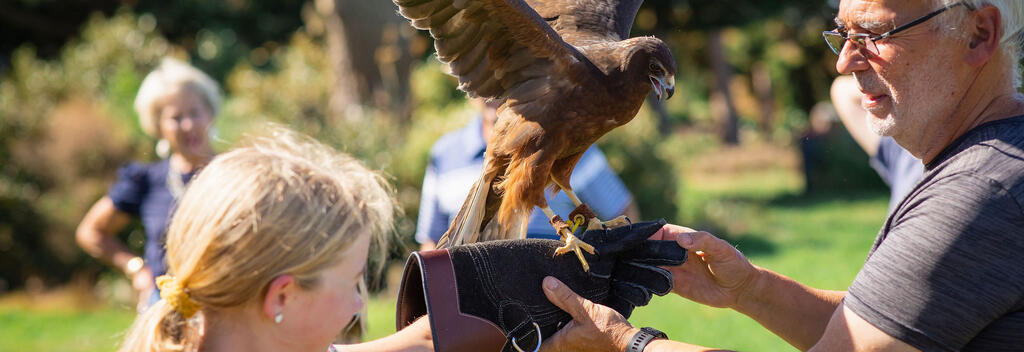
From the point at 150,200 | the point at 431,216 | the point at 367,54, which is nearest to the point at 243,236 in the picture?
the point at 431,216

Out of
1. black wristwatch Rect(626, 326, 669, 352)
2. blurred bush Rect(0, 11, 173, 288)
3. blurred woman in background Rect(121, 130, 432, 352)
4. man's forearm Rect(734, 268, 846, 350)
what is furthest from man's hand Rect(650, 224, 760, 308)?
blurred bush Rect(0, 11, 173, 288)

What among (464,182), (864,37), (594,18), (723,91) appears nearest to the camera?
(864,37)

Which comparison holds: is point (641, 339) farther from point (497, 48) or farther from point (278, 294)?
point (497, 48)

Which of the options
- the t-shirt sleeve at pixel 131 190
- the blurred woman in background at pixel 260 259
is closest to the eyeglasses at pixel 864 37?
the blurred woman in background at pixel 260 259

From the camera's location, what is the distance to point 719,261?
2.53m

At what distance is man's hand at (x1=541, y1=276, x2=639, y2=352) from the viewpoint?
2.16 m

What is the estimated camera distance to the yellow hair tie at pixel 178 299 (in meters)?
1.70

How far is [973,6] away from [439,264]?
1.36 metres

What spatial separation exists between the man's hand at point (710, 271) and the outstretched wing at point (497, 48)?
0.68 m

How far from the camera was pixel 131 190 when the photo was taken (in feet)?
14.4

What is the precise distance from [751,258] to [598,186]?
19.2 feet

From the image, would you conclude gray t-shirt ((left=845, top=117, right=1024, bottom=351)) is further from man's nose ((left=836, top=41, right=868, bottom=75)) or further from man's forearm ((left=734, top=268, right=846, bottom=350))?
man's forearm ((left=734, top=268, right=846, bottom=350))

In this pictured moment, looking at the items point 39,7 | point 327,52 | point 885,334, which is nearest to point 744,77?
point 327,52

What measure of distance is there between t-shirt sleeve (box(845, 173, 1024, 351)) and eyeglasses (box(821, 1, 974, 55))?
39 centimetres
